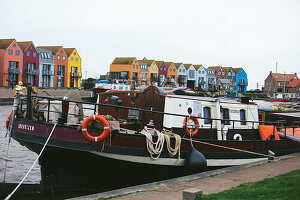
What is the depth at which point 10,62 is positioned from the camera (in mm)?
75250

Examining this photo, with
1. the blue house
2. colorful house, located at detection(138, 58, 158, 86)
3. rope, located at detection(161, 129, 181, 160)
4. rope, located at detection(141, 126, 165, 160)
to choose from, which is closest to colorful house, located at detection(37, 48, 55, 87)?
colorful house, located at detection(138, 58, 158, 86)

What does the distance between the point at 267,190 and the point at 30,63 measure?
3034 inches

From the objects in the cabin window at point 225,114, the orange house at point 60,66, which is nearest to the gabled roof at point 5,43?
the orange house at point 60,66

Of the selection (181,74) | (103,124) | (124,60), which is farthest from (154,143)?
(181,74)

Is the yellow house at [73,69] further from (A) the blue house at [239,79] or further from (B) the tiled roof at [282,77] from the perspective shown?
(B) the tiled roof at [282,77]

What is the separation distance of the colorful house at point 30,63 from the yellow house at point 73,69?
34.1 ft

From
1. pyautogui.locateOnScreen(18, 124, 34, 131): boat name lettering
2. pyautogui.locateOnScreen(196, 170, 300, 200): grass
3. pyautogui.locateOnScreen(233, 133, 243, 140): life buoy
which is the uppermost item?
pyautogui.locateOnScreen(18, 124, 34, 131): boat name lettering

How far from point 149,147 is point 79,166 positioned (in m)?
2.13

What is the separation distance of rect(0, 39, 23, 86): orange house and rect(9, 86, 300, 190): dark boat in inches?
2501

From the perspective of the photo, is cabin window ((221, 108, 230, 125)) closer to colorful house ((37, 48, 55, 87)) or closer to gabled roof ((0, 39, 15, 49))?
gabled roof ((0, 39, 15, 49))

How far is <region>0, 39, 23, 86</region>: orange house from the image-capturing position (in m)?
73.1

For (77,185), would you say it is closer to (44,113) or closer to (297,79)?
(44,113)

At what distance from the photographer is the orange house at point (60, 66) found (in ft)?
285

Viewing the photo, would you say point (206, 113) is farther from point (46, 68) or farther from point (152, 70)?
point (152, 70)
